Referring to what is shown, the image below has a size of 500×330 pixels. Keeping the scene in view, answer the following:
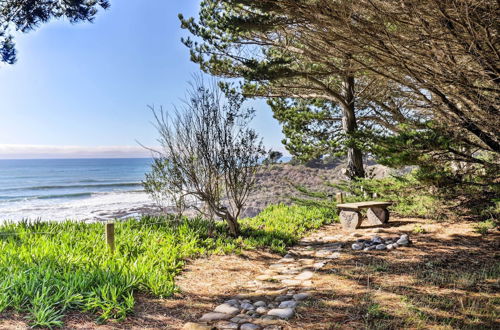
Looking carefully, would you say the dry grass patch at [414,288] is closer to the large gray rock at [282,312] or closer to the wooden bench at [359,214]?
the large gray rock at [282,312]

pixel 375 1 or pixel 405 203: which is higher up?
pixel 375 1

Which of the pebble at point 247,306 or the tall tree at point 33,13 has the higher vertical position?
the tall tree at point 33,13

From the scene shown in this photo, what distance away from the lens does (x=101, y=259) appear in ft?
13.3

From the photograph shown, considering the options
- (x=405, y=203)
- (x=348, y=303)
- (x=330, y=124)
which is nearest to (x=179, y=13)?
(x=330, y=124)

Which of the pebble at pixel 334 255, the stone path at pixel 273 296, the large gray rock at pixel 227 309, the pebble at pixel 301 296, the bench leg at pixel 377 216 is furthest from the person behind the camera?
the bench leg at pixel 377 216

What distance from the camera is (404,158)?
4.02 metres

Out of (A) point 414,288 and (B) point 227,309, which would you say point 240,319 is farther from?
(A) point 414,288

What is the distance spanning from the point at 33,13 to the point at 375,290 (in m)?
5.98

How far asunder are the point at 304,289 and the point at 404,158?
1919mm

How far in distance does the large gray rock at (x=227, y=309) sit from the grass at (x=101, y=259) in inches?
23.3

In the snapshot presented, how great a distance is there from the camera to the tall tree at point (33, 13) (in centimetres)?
512

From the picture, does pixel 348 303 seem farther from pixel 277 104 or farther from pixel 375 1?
pixel 277 104

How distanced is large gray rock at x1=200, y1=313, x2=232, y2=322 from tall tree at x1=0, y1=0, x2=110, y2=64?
4.80 meters

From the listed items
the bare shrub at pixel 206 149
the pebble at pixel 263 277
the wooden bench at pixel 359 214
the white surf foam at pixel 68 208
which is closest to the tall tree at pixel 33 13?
the bare shrub at pixel 206 149
